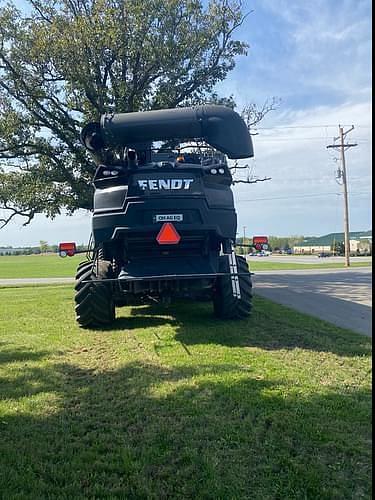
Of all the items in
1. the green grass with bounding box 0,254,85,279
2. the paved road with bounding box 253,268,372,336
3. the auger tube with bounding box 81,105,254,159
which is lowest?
the green grass with bounding box 0,254,85,279

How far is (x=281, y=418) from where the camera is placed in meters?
3.43

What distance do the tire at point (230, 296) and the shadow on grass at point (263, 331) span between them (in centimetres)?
16

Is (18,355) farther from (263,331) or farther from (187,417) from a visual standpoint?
(263,331)

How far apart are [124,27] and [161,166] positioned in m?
9.17

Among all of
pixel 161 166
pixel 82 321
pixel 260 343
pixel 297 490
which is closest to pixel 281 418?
pixel 297 490

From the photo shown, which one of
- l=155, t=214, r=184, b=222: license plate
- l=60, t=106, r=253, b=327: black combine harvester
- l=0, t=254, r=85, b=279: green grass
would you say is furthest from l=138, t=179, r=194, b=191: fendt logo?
l=0, t=254, r=85, b=279: green grass

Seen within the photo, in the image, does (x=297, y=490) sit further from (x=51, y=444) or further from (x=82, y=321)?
(x=82, y=321)

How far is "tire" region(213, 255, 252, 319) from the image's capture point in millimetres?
7219

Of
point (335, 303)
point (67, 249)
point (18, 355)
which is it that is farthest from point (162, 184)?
point (335, 303)

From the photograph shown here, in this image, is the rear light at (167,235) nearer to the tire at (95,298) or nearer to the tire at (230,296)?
the tire at (230,296)

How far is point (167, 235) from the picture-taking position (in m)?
6.38

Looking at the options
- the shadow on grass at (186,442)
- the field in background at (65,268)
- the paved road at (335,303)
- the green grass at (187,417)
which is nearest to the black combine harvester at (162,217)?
the green grass at (187,417)

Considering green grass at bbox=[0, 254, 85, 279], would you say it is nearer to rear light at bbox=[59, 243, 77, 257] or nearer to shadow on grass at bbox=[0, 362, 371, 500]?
rear light at bbox=[59, 243, 77, 257]

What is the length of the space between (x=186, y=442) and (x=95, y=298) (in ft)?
14.4
